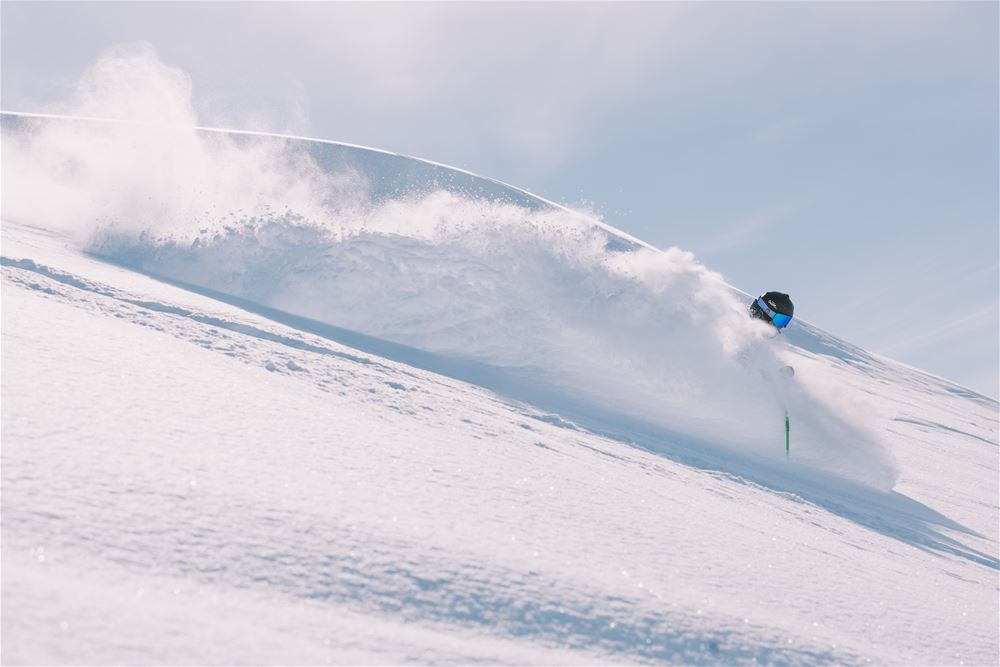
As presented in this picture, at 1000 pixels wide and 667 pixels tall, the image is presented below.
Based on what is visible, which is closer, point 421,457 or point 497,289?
point 421,457

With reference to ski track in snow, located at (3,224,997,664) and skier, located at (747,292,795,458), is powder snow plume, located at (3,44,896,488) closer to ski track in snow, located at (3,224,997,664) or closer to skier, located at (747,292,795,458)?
skier, located at (747,292,795,458)

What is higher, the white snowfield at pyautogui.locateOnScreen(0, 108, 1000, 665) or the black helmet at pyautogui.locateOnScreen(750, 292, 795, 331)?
the black helmet at pyautogui.locateOnScreen(750, 292, 795, 331)

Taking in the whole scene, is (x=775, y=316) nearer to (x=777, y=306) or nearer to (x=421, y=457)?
(x=777, y=306)

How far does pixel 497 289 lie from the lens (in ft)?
39.1

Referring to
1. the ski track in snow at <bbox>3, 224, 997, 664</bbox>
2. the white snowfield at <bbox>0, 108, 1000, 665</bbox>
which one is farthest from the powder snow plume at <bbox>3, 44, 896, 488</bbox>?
the ski track in snow at <bbox>3, 224, 997, 664</bbox>

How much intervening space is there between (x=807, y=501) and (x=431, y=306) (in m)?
6.11

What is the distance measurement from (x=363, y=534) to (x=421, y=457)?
1580 millimetres

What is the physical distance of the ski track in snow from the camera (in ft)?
9.41

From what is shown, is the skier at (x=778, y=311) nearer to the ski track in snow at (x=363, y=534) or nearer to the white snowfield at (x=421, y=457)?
the white snowfield at (x=421, y=457)

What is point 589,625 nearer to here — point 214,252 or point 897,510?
point 897,510

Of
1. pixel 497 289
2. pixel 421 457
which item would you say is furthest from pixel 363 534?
pixel 497 289

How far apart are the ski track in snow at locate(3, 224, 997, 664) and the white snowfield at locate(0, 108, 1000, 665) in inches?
0.8

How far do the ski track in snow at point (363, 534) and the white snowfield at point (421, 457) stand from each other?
0.02 m

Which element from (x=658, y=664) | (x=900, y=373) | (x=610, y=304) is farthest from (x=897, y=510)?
(x=900, y=373)
